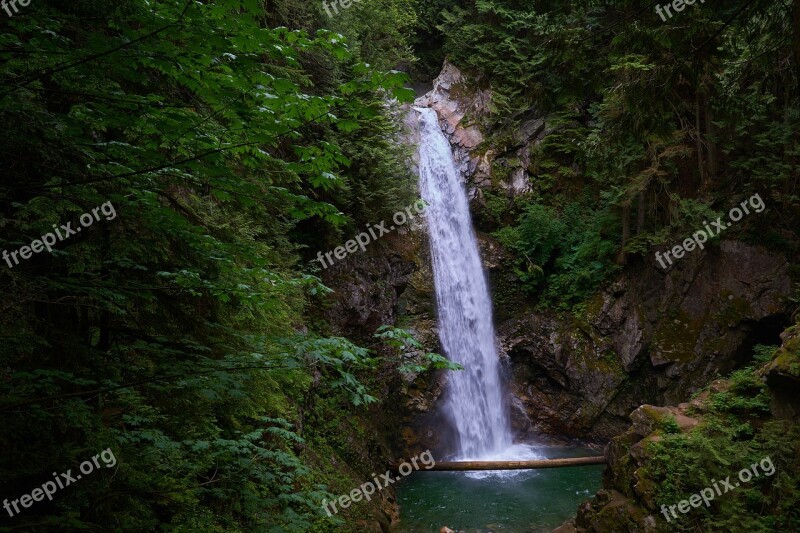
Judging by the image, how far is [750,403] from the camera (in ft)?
20.3

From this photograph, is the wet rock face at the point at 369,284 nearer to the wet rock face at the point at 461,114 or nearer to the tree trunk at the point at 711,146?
the wet rock face at the point at 461,114

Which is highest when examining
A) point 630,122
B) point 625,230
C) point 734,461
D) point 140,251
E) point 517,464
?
point 625,230

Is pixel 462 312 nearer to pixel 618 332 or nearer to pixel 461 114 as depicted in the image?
pixel 618 332

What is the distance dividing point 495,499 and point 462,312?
5.58m

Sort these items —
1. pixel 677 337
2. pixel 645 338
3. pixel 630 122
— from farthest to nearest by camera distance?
pixel 645 338 → pixel 677 337 → pixel 630 122

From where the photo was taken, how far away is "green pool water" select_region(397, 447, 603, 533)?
7793 mm

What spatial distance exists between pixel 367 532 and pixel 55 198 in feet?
20.0

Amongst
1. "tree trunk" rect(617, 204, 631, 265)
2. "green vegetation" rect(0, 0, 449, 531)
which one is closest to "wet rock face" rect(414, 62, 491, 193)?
"tree trunk" rect(617, 204, 631, 265)

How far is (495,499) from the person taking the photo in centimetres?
875

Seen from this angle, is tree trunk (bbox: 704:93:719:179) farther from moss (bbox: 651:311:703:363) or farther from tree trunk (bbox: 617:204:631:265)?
moss (bbox: 651:311:703:363)

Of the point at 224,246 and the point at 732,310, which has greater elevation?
the point at 224,246

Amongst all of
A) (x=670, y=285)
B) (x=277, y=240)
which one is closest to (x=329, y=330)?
(x=277, y=240)

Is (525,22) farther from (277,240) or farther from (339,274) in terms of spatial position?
(277,240)

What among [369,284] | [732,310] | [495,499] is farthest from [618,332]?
[369,284]
